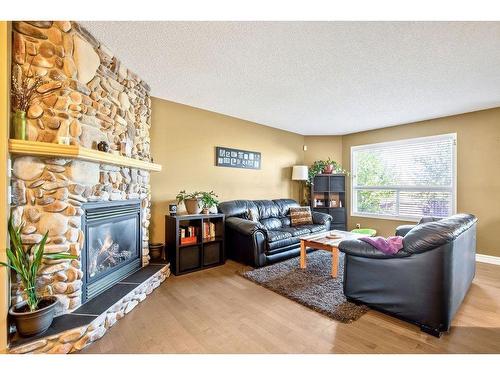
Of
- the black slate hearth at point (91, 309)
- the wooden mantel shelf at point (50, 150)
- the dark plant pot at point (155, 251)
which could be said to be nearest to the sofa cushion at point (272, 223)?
the dark plant pot at point (155, 251)

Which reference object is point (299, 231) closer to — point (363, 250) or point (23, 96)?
point (363, 250)

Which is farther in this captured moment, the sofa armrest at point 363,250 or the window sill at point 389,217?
the window sill at point 389,217

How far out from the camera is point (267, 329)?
1896 mm

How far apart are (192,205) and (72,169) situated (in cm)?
161

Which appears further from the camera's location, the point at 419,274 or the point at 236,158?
the point at 236,158

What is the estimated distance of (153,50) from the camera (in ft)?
7.29

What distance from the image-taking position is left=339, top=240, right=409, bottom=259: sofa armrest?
1.99m

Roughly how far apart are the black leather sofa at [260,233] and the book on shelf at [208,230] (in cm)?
30

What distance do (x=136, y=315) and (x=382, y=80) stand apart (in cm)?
367

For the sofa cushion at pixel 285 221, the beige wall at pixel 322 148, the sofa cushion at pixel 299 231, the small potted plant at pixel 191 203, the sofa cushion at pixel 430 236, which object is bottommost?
the sofa cushion at pixel 299 231

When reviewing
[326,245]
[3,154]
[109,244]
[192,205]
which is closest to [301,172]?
[326,245]

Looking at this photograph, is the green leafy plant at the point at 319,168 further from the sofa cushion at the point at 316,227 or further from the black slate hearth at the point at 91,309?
the black slate hearth at the point at 91,309

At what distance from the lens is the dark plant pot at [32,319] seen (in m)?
1.49
